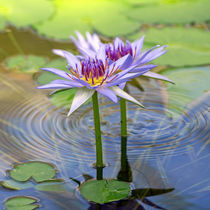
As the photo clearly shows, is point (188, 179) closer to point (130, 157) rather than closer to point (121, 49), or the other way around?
point (130, 157)

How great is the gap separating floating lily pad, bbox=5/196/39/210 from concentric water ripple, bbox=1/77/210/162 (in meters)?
0.32

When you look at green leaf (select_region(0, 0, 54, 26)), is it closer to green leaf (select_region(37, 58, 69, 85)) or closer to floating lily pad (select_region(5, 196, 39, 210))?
green leaf (select_region(37, 58, 69, 85))

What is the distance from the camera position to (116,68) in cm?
167

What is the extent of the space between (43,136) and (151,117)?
63 cm

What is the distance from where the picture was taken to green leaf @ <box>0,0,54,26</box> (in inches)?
140

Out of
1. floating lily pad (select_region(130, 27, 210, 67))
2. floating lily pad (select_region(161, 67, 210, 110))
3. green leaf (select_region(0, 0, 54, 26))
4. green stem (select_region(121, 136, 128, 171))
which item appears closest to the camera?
green stem (select_region(121, 136, 128, 171))

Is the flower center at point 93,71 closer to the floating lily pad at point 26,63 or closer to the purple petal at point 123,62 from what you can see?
the purple petal at point 123,62

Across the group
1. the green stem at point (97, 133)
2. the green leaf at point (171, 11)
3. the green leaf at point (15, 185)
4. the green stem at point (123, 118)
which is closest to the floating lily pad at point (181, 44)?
the green leaf at point (171, 11)

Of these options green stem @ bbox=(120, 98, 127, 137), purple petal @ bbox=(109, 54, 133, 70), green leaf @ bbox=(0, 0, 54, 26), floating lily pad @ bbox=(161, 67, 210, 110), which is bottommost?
green stem @ bbox=(120, 98, 127, 137)

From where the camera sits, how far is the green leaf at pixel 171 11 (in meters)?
3.48

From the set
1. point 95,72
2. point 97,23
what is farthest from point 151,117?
point 97,23

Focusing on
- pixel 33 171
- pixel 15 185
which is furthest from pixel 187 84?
pixel 15 185

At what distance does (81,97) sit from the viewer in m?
1.58

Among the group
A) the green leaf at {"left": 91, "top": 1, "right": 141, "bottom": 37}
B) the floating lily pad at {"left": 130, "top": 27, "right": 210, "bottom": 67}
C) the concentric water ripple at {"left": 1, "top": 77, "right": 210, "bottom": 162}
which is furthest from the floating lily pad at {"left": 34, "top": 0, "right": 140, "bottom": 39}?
the concentric water ripple at {"left": 1, "top": 77, "right": 210, "bottom": 162}
